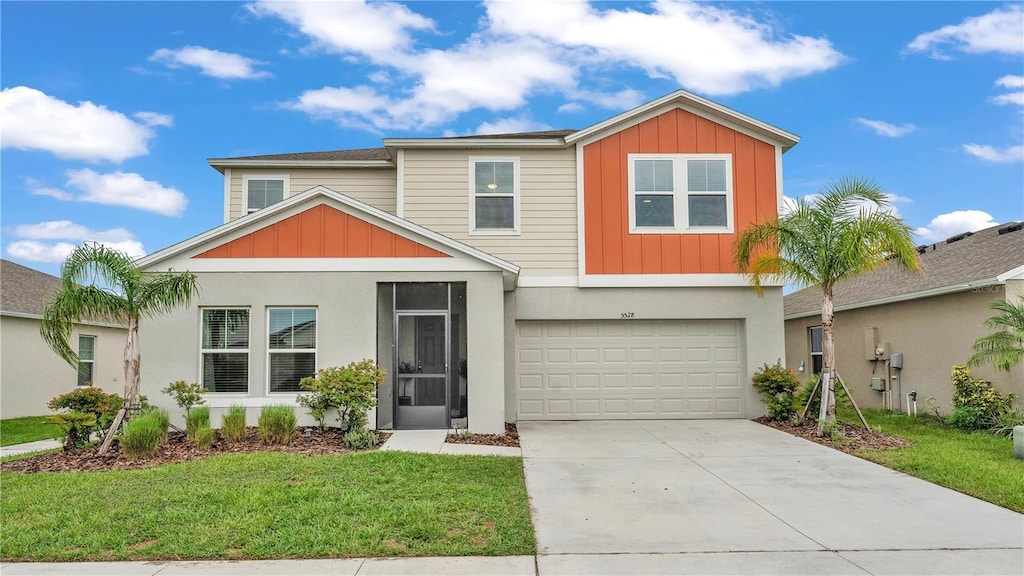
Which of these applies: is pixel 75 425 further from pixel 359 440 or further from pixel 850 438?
pixel 850 438

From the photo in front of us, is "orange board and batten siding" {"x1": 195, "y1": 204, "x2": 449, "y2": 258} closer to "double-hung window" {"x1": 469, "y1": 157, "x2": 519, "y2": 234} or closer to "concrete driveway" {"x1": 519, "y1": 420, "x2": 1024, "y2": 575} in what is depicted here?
"double-hung window" {"x1": 469, "y1": 157, "x2": 519, "y2": 234}

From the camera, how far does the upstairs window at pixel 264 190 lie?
15312mm

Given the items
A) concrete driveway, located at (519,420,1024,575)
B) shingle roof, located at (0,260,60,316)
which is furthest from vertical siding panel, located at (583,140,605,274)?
shingle roof, located at (0,260,60,316)

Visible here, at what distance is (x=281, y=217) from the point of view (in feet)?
39.0

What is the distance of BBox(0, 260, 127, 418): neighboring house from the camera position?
1688cm

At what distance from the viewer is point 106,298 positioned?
989 centimetres

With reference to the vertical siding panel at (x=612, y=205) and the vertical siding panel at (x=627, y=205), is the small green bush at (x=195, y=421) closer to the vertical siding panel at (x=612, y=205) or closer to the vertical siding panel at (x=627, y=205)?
the vertical siding panel at (x=612, y=205)

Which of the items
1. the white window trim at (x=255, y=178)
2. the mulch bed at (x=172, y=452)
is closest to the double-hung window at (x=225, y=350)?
the mulch bed at (x=172, y=452)

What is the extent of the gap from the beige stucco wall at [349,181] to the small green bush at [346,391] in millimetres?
5300

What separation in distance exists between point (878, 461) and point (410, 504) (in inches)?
259

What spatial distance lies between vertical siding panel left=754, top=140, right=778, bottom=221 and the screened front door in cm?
710

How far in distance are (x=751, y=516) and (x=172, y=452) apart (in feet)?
25.5

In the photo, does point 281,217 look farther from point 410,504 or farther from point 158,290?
point 410,504

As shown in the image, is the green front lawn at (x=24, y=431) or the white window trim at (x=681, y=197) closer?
the green front lawn at (x=24, y=431)
